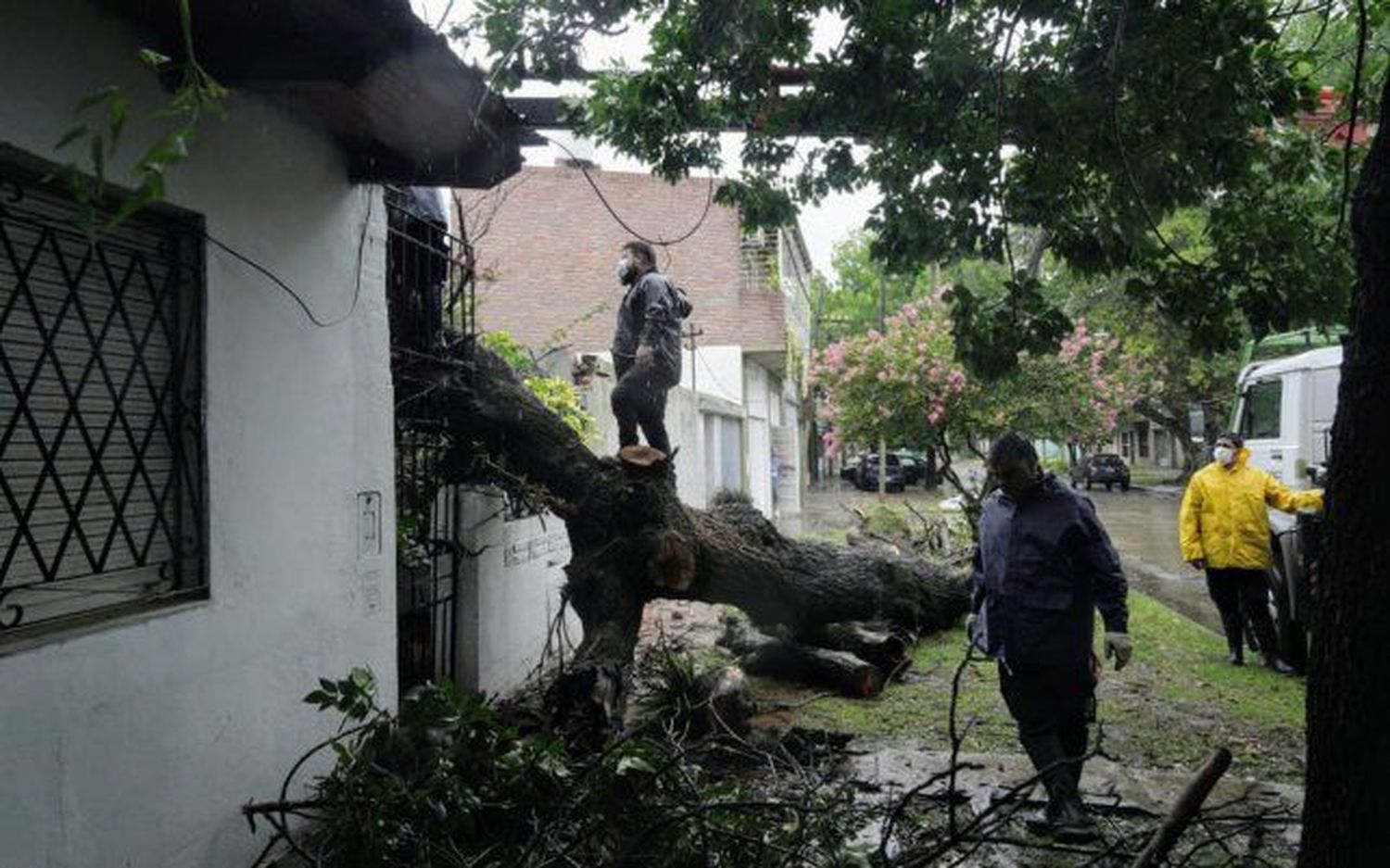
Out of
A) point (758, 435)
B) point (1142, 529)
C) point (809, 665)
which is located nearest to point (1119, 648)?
point (809, 665)

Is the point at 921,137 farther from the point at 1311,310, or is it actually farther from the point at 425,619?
the point at 425,619

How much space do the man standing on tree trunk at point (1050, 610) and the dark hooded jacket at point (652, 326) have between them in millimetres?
2745

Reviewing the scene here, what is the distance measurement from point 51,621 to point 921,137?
438 centimetres

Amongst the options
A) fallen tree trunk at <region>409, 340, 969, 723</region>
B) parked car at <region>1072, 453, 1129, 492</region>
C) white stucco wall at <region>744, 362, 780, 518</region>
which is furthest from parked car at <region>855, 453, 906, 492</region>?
fallen tree trunk at <region>409, 340, 969, 723</region>

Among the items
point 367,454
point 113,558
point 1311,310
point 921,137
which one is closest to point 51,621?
point 113,558

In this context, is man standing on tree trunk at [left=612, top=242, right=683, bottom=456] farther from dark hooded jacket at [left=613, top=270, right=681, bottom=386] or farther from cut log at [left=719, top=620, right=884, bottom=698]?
cut log at [left=719, top=620, right=884, bottom=698]

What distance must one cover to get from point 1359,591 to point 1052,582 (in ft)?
8.56

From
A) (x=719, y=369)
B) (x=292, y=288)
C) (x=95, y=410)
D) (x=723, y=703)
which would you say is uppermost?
(x=719, y=369)

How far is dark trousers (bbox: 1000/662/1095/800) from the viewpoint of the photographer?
169 inches

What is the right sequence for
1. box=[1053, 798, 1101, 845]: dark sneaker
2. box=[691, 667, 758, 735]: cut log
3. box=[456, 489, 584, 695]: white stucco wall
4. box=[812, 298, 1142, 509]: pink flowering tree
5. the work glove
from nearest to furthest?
box=[1053, 798, 1101, 845]: dark sneaker → the work glove → box=[691, 667, 758, 735]: cut log → box=[456, 489, 584, 695]: white stucco wall → box=[812, 298, 1142, 509]: pink flowering tree

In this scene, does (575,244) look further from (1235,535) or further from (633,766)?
(633,766)

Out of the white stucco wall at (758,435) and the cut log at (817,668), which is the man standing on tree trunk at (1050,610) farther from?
the white stucco wall at (758,435)

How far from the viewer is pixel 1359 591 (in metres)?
1.68

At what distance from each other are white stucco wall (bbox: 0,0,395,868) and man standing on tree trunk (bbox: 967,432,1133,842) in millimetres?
2916
